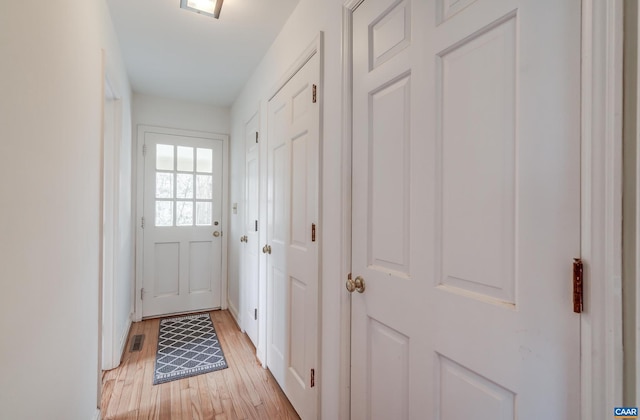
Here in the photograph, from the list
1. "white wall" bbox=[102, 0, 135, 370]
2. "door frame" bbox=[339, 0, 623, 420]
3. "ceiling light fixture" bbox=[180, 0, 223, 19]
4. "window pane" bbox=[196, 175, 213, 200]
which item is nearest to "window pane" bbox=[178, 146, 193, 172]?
"window pane" bbox=[196, 175, 213, 200]

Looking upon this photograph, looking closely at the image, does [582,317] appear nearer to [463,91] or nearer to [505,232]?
[505,232]

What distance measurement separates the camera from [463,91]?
77cm

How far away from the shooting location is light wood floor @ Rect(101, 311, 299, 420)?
1711 millimetres

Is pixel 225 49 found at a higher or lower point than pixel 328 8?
higher

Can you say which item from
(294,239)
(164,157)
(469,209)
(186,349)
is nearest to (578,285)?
(469,209)

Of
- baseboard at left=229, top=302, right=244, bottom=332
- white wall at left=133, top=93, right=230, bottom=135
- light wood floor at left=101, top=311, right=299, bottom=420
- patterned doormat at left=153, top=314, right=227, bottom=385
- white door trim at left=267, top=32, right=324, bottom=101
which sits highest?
white wall at left=133, top=93, right=230, bottom=135

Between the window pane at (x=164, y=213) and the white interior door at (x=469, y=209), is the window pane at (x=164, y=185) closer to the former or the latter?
the window pane at (x=164, y=213)

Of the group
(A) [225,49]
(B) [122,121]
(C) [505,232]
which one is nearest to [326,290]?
(C) [505,232]

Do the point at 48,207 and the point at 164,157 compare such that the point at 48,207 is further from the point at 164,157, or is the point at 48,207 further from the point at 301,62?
the point at 164,157

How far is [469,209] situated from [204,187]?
3145 millimetres

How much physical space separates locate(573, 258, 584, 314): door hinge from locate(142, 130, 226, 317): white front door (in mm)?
3339

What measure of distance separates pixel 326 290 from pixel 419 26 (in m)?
1.12

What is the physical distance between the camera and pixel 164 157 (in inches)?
125

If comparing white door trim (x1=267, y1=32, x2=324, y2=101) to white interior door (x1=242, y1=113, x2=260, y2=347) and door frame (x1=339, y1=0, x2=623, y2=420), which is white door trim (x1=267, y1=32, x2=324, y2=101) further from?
door frame (x1=339, y1=0, x2=623, y2=420)
